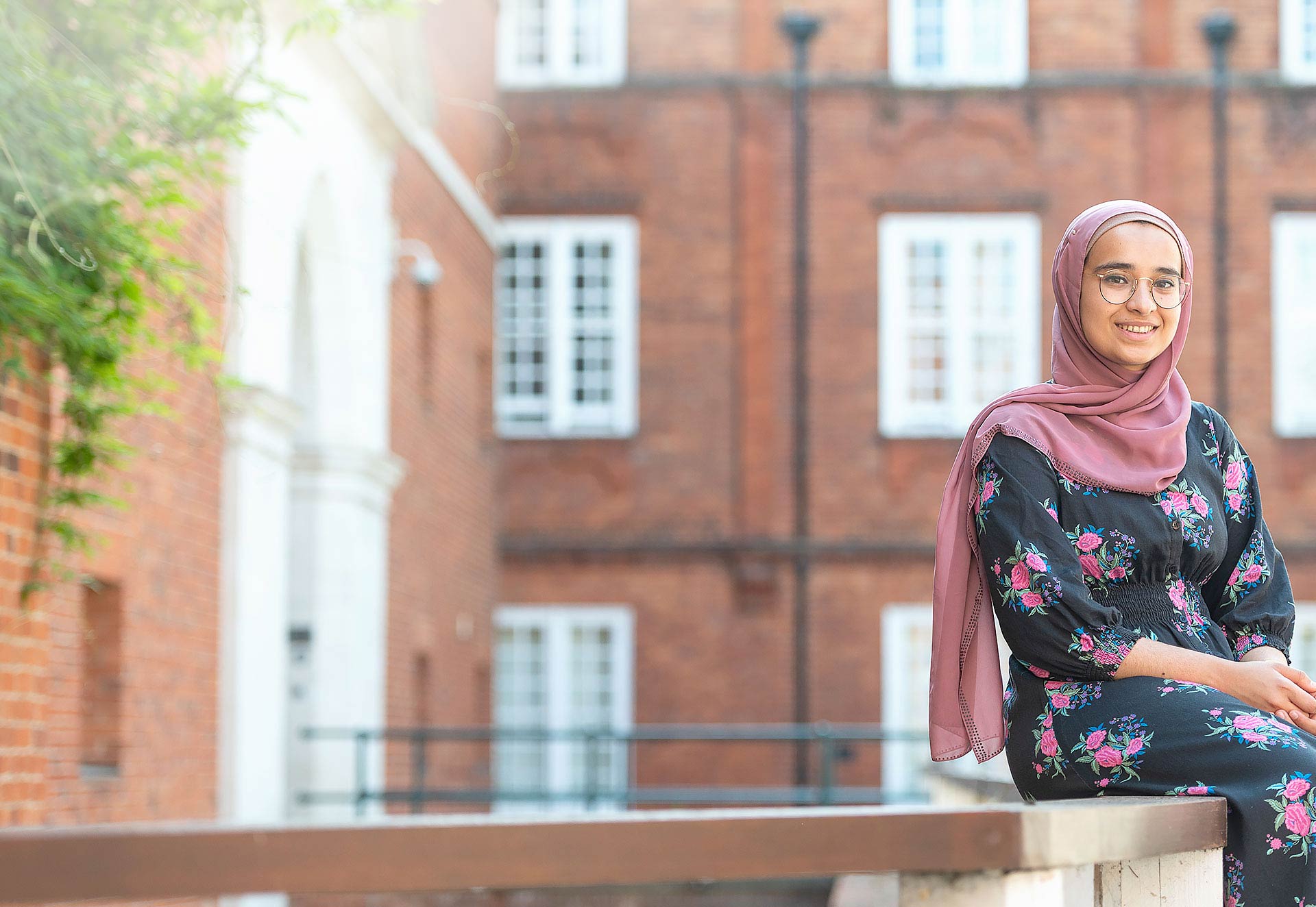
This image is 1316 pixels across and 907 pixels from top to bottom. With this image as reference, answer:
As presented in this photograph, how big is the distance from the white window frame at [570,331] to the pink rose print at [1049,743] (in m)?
15.2

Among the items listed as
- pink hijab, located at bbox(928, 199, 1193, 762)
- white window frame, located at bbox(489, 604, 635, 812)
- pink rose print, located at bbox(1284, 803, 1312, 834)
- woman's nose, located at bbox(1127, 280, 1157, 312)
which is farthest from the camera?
white window frame, located at bbox(489, 604, 635, 812)

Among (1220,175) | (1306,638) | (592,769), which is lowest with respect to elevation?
(592,769)

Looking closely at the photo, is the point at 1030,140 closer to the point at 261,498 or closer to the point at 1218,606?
the point at 261,498

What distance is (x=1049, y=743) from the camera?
9.11 feet

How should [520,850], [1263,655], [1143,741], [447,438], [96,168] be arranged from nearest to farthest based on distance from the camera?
[520,850] → [1143,741] → [1263,655] → [96,168] → [447,438]

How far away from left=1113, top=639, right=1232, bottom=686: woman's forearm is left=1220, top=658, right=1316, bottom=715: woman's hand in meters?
0.02

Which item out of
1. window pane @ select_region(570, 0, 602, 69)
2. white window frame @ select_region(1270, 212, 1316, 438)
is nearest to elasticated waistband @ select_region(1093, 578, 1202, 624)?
white window frame @ select_region(1270, 212, 1316, 438)

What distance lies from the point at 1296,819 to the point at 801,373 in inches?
610

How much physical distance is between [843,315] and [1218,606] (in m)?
14.9

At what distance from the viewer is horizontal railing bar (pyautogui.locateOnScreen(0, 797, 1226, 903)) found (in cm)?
161

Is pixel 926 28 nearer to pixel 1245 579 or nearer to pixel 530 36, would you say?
pixel 530 36

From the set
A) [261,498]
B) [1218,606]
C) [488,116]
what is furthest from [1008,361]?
[1218,606]

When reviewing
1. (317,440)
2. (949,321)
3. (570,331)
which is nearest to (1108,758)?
(317,440)

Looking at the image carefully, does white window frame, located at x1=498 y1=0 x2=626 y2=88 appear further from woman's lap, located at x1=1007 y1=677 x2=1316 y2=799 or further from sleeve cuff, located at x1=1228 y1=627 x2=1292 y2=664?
woman's lap, located at x1=1007 y1=677 x2=1316 y2=799
